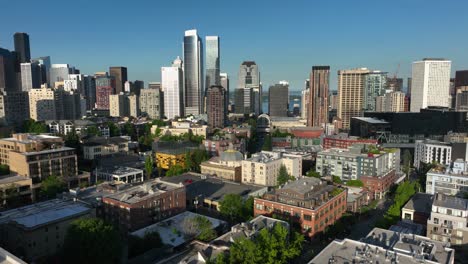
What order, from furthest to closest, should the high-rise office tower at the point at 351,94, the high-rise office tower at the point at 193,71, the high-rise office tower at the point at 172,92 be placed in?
the high-rise office tower at the point at 193,71, the high-rise office tower at the point at 172,92, the high-rise office tower at the point at 351,94

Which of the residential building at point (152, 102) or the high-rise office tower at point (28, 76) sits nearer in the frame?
the residential building at point (152, 102)

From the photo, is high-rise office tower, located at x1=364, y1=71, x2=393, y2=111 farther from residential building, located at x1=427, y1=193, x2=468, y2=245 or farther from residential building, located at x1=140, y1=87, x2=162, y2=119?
residential building, located at x1=427, y1=193, x2=468, y2=245

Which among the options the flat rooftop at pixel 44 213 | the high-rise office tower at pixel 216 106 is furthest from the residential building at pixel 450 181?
the high-rise office tower at pixel 216 106

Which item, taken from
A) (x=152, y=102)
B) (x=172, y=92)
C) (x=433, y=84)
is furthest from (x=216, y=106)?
(x=433, y=84)

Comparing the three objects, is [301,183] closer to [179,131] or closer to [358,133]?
[358,133]

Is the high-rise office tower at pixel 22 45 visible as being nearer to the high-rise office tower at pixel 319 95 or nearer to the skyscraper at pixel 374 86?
the high-rise office tower at pixel 319 95

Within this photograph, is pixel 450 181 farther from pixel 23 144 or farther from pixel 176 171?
pixel 23 144
